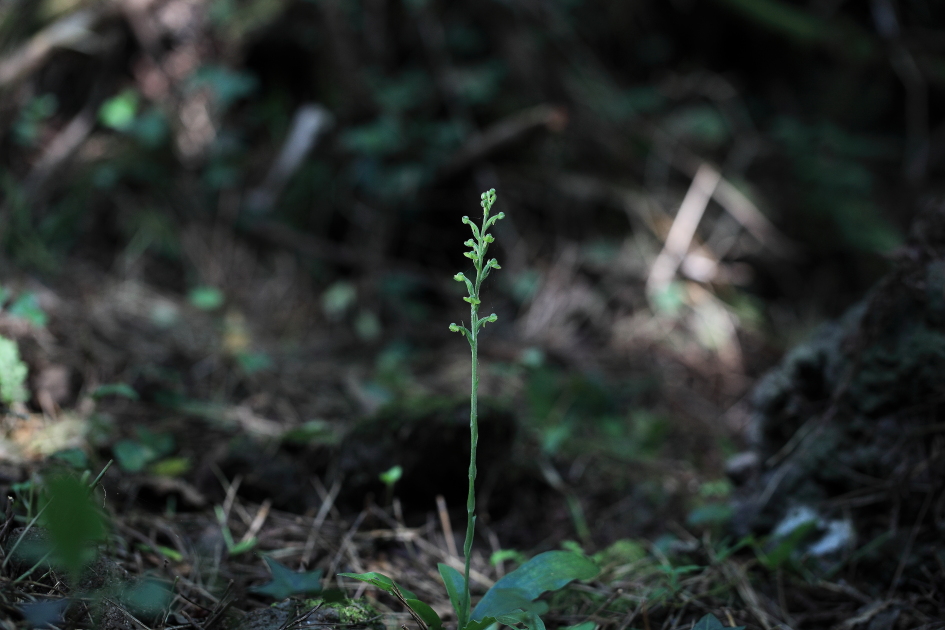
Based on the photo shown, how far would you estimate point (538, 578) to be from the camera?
1.34 m

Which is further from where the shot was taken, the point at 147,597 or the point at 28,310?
the point at 28,310

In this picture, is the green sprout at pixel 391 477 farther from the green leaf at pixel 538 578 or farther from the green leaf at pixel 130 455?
the green leaf at pixel 130 455

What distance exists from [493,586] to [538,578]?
100 millimetres

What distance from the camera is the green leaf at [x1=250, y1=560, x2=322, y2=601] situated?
1.35m

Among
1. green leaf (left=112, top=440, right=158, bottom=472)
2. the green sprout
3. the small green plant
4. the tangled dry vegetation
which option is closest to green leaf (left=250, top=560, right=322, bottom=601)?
the tangled dry vegetation

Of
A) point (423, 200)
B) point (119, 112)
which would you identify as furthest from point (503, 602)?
point (119, 112)

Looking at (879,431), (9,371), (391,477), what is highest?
(9,371)

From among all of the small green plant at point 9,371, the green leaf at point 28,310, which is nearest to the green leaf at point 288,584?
the small green plant at point 9,371

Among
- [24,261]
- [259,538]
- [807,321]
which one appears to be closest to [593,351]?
[807,321]

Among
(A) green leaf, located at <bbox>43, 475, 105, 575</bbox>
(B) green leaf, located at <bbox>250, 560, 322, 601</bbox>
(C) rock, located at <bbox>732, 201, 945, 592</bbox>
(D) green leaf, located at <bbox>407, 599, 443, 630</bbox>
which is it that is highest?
(A) green leaf, located at <bbox>43, 475, 105, 575</bbox>

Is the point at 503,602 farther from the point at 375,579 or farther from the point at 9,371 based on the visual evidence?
the point at 9,371

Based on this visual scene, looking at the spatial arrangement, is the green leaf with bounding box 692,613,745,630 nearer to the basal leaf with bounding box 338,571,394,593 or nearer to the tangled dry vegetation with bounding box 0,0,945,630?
the tangled dry vegetation with bounding box 0,0,945,630

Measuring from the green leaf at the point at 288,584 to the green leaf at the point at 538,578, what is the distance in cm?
37

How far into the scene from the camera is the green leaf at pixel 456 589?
129 centimetres
